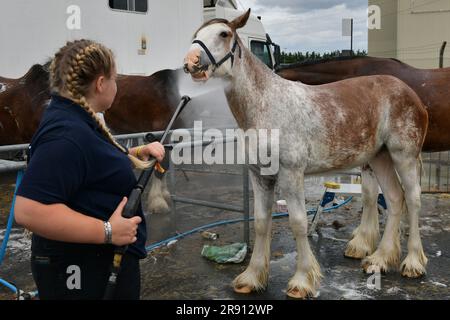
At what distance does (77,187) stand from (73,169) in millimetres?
81

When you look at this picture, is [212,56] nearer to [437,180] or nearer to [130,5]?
[130,5]

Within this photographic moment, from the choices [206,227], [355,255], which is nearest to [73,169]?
[355,255]

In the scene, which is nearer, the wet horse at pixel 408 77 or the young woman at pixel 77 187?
the young woman at pixel 77 187

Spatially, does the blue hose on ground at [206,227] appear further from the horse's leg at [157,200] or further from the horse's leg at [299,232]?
the horse's leg at [299,232]

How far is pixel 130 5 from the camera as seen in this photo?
24.9 feet

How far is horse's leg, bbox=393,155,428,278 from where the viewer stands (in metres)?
3.91

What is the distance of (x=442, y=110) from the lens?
16.5 ft

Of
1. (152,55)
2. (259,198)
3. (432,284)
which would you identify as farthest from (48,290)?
(152,55)

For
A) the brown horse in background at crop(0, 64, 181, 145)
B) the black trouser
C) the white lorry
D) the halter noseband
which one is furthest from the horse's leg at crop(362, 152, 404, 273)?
the white lorry

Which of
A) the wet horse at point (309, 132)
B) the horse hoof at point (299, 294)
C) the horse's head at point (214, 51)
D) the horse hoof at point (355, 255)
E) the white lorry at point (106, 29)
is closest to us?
the horse's head at point (214, 51)

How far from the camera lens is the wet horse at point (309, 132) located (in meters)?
3.29

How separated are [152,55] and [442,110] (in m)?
5.00

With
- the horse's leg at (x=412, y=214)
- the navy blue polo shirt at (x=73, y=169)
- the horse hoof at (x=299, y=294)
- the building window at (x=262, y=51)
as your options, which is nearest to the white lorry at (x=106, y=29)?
the building window at (x=262, y=51)

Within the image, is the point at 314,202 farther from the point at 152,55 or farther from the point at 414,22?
the point at 414,22
